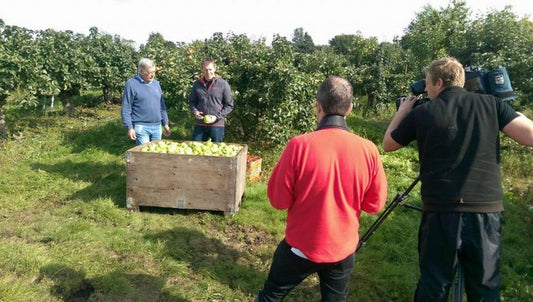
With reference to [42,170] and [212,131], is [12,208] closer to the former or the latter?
[42,170]

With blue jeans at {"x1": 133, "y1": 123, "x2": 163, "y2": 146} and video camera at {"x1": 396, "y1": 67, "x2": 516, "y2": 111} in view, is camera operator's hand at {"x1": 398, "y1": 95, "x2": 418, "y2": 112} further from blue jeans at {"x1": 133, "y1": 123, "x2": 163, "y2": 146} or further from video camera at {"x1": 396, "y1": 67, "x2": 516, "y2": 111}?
blue jeans at {"x1": 133, "y1": 123, "x2": 163, "y2": 146}

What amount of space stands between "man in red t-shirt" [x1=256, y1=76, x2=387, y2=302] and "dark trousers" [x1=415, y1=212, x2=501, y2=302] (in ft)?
1.70

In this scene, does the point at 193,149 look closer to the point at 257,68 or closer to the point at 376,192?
the point at 257,68

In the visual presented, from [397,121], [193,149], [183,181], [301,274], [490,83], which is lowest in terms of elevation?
[183,181]

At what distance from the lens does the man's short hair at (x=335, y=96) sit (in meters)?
2.07

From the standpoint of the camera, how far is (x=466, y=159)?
2322 millimetres

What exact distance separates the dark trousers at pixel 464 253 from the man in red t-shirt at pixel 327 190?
1.70 ft

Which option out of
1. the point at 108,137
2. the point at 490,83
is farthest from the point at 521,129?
the point at 108,137

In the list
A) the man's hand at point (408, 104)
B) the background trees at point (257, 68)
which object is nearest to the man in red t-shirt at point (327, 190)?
the man's hand at point (408, 104)

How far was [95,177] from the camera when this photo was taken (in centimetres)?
642

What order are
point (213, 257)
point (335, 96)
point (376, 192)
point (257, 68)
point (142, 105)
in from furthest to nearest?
point (257, 68) < point (142, 105) < point (213, 257) < point (376, 192) < point (335, 96)

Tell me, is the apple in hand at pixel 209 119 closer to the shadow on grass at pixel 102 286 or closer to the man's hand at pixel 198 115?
the man's hand at pixel 198 115

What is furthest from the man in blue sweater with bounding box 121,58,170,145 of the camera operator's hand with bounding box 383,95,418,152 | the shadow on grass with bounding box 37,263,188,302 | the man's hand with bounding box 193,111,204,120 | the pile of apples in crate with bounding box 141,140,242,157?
the camera operator's hand with bounding box 383,95,418,152

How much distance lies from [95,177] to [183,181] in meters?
2.42
